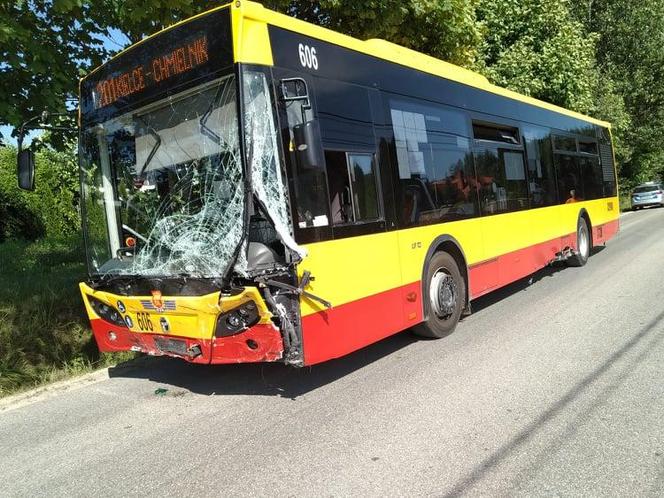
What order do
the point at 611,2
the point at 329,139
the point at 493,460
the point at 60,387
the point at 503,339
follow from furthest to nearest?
the point at 611,2 < the point at 503,339 < the point at 60,387 < the point at 329,139 < the point at 493,460

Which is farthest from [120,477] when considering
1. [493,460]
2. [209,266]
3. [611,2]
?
[611,2]

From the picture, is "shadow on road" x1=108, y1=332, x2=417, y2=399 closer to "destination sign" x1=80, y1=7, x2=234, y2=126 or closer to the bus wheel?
the bus wheel

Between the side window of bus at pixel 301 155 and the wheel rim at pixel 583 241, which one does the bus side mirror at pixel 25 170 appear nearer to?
the side window of bus at pixel 301 155

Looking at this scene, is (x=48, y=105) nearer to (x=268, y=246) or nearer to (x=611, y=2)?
(x=268, y=246)

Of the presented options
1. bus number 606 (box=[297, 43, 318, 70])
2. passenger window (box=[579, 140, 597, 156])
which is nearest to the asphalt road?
bus number 606 (box=[297, 43, 318, 70])

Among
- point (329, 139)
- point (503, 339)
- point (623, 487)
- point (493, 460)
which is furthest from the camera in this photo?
point (503, 339)

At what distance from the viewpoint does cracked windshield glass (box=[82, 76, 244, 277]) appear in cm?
432

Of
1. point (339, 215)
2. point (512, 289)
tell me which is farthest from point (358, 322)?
point (512, 289)

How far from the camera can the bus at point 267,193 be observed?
13.8 ft

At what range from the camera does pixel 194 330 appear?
4520mm

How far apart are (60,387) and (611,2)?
32.1 meters

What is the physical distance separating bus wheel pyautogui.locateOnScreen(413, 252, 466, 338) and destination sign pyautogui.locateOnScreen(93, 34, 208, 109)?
3.15m

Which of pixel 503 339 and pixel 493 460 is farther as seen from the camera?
pixel 503 339

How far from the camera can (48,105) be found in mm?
6797
